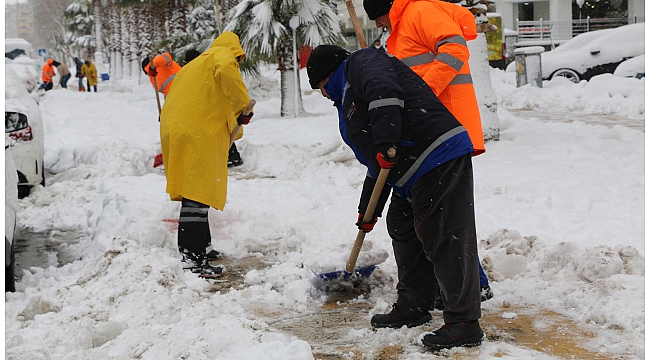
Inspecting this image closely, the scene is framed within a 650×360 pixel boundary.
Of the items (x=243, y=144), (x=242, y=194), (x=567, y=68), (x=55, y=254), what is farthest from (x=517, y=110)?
(x=55, y=254)

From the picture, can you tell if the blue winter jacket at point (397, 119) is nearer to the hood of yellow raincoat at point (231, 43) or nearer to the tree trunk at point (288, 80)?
the hood of yellow raincoat at point (231, 43)

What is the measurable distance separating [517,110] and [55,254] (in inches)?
448

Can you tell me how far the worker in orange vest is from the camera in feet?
11.8

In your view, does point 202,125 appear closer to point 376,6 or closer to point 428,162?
point 376,6

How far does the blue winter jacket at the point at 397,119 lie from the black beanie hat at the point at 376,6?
64 centimetres

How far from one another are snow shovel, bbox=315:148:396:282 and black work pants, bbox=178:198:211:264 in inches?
41.9

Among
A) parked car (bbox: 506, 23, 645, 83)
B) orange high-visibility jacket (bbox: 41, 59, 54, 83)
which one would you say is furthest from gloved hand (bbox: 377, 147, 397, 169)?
orange high-visibility jacket (bbox: 41, 59, 54, 83)

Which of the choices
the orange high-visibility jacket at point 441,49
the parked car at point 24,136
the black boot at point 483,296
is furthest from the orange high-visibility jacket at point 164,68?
the black boot at point 483,296

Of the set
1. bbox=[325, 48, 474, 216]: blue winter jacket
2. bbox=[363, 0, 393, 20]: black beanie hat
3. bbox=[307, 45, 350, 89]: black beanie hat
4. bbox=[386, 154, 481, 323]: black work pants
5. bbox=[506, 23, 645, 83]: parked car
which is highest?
bbox=[506, 23, 645, 83]: parked car

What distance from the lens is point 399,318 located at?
3.43 m

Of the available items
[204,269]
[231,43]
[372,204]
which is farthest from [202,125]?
[372,204]

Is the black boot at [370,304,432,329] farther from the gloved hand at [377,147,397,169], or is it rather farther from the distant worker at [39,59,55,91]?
the distant worker at [39,59,55,91]

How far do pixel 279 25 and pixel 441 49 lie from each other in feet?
32.7

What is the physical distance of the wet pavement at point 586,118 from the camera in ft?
35.9
